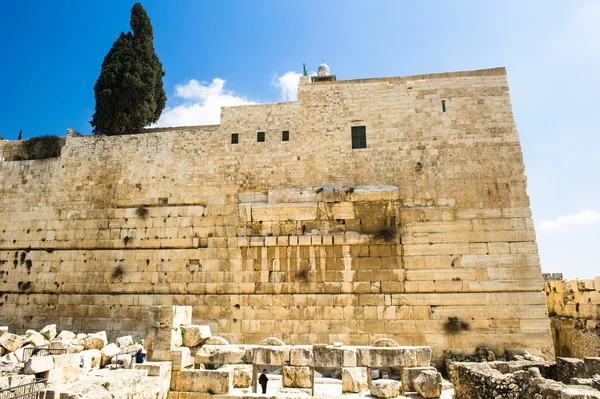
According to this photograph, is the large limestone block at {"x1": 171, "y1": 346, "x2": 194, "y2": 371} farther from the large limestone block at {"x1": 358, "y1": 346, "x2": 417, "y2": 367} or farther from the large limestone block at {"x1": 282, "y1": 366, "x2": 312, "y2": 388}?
the large limestone block at {"x1": 358, "y1": 346, "x2": 417, "y2": 367}

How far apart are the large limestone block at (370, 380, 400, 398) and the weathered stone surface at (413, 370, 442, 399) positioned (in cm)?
36

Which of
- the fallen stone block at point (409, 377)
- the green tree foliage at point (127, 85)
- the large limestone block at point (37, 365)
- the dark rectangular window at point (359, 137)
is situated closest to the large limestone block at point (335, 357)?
the fallen stone block at point (409, 377)

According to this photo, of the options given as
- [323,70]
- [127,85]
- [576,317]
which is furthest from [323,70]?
[576,317]

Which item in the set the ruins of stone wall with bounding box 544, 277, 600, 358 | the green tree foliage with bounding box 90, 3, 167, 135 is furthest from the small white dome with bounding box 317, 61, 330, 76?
the ruins of stone wall with bounding box 544, 277, 600, 358

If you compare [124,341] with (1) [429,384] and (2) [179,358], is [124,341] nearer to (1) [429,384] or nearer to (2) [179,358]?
(2) [179,358]

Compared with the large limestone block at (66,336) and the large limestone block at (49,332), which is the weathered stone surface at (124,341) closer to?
the large limestone block at (66,336)

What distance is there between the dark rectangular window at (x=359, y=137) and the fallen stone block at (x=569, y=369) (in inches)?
236

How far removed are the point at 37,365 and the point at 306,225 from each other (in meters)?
6.00

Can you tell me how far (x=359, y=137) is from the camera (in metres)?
10.5

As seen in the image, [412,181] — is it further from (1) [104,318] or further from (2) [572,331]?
(1) [104,318]

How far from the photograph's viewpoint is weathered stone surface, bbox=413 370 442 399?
6.41m

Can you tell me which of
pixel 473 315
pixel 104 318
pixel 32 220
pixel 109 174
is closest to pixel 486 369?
pixel 473 315

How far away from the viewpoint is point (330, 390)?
729 centimetres

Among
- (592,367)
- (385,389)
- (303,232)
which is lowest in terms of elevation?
(385,389)
